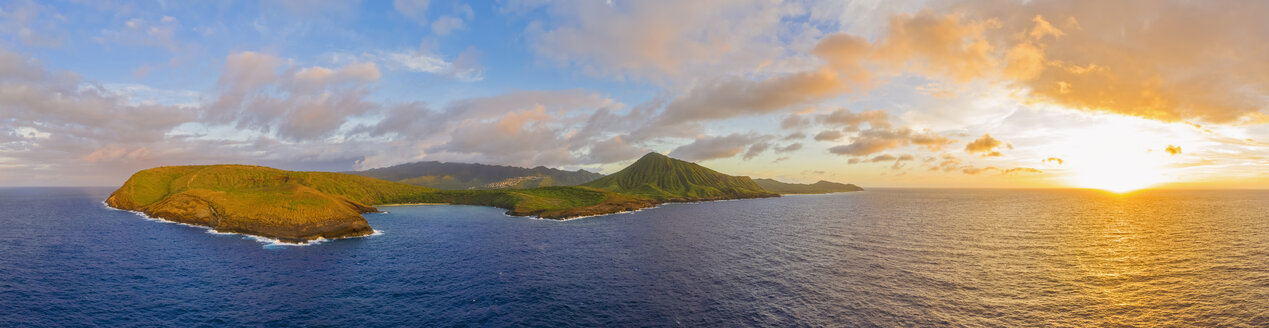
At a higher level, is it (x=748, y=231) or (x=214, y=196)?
(x=214, y=196)

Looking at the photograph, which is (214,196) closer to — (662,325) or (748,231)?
(662,325)

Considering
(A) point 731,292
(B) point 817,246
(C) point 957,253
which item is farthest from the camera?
(B) point 817,246

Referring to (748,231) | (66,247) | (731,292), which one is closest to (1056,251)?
(748,231)

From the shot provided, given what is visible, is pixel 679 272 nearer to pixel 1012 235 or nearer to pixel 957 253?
pixel 957 253

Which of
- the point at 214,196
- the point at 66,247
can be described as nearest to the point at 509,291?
the point at 66,247

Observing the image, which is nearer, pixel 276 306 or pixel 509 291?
pixel 276 306

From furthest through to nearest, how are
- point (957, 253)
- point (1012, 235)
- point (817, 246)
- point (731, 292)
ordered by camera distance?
1. point (1012, 235)
2. point (817, 246)
3. point (957, 253)
4. point (731, 292)
